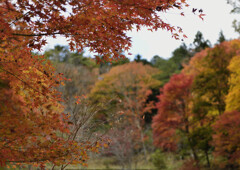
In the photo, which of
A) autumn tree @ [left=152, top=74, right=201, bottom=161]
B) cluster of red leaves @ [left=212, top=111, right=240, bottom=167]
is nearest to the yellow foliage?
cluster of red leaves @ [left=212, top=111, right=240, bottom=167]

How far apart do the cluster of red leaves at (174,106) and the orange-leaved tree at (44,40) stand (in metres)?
11.6

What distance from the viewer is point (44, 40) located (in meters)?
2.89

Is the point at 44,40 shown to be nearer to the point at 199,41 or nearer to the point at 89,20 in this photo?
the point at 89,20

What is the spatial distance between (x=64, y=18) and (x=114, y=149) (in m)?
11.3

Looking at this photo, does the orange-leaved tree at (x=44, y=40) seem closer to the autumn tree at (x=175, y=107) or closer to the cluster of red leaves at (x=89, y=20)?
the cluster of red leaves at (x=89, y=20)

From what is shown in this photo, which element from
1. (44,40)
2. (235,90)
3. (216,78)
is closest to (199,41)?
(216,78)

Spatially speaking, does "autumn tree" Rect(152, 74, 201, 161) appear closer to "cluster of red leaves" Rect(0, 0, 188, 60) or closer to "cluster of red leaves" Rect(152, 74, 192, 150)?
"cluster of red leaves" Rect(152, 74, 192, 150)

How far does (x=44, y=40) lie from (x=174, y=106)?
12753 mm

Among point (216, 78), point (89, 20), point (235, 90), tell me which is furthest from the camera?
point (216, 78)

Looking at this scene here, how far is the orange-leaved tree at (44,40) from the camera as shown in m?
2.50

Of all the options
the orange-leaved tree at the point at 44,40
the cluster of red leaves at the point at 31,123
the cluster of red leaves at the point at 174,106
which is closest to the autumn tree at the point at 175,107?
the cluster of red leaves at the point at 174,106

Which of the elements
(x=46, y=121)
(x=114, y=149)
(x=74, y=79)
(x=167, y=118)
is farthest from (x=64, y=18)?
(x=74, y=79)

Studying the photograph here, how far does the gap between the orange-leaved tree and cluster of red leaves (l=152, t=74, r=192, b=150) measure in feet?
37.9

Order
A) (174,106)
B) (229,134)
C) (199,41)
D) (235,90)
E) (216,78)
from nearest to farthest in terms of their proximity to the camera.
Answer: (229,134), (235,90), (216,78), (174,106), (199,41)
